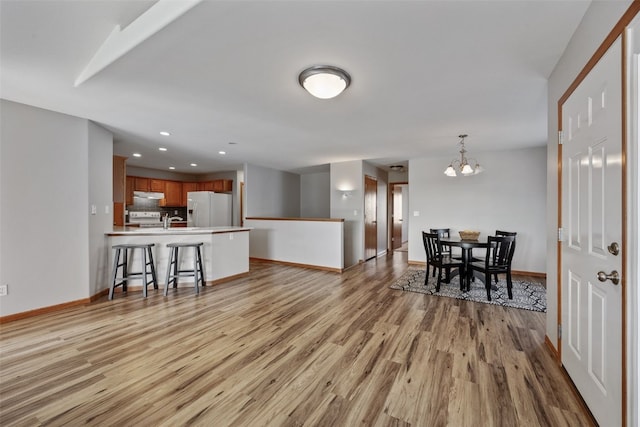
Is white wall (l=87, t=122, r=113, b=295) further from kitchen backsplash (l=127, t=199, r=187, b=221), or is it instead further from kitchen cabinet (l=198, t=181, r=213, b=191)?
kitchen cabinet (l=198, t=181, r=213, b=191)

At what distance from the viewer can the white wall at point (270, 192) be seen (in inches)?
262

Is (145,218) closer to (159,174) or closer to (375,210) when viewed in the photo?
(159,174)

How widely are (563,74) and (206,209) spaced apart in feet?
23.6

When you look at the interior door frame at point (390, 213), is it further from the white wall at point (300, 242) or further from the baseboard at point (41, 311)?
the baseboard at point (41, 311)

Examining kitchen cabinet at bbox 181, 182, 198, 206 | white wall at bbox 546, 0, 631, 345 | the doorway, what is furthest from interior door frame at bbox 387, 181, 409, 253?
kitchen cabinet at bbox 181, 182, 198, 206

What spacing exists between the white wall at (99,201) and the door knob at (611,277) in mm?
4913

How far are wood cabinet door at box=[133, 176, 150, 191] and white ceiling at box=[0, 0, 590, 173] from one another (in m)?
3.78

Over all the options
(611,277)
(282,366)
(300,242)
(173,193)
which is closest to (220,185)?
(173,193)

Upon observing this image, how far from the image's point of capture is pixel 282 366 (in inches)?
79.9

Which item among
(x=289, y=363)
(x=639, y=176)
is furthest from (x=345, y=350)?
(x=639, y=176)

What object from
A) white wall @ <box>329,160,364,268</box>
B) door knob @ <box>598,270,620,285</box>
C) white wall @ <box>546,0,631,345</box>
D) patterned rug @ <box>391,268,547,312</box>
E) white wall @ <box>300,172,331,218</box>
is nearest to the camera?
door knob @ <box>598,270,620,285</box>

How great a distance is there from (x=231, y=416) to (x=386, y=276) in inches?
149

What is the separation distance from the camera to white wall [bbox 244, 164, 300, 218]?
666cm

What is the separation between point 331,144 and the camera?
4.70 meters
